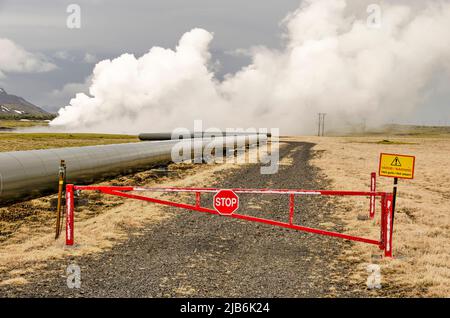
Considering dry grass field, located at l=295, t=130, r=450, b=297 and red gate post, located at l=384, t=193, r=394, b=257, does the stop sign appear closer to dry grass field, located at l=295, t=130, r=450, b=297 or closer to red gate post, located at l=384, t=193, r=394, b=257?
dry grass field, located at l=295, t=130, r=450, b=297

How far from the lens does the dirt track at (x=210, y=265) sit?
6.91 meters

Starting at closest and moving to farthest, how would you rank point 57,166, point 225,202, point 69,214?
point 225,202 → point 69,214 → point 57,166

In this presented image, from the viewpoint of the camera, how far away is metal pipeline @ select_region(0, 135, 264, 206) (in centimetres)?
1219

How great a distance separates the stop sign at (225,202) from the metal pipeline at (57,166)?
681 cm

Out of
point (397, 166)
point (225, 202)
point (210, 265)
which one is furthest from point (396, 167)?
point (210, 265)

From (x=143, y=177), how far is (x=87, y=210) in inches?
364

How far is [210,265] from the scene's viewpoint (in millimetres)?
8320

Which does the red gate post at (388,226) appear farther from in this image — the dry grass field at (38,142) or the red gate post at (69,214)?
the dry grass field at (38,142)

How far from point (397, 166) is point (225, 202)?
392 centimetres

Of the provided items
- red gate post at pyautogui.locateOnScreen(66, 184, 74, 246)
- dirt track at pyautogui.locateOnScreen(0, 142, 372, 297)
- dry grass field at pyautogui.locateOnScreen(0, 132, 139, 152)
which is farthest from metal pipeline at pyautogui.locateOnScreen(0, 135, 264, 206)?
dry grass field at pyautogui.locateOnScreen(0, 132, 139, 152)

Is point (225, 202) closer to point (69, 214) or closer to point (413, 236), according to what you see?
point (69, 214)

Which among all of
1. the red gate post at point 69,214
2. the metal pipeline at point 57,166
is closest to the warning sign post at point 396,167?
the red gate post at point 69,214

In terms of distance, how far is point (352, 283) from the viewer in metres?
7.32
